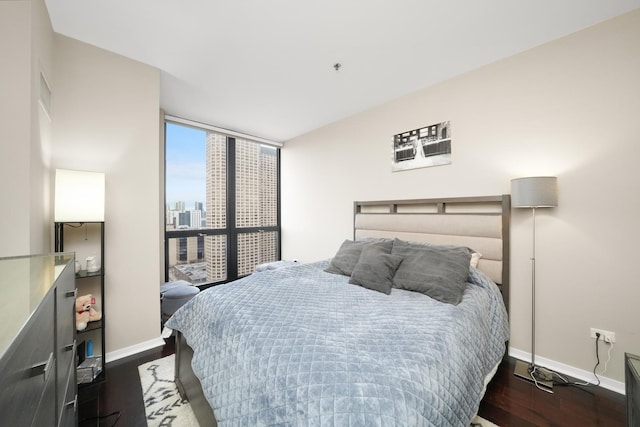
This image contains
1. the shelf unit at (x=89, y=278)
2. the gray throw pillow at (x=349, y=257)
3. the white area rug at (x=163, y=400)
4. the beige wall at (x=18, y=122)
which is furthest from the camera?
the gray throw pillow at (x=349, y=257)

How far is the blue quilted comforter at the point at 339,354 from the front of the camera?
2.97 feet

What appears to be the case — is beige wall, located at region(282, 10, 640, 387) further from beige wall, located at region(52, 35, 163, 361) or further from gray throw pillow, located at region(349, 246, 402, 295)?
beige wall, located at region(52, 35, 163, 361)

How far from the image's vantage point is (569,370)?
2.00 metres

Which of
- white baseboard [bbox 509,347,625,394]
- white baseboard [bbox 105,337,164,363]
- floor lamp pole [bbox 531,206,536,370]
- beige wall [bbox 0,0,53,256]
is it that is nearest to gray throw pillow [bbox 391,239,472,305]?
floor lamp pole [bbox 531,206,536,370]

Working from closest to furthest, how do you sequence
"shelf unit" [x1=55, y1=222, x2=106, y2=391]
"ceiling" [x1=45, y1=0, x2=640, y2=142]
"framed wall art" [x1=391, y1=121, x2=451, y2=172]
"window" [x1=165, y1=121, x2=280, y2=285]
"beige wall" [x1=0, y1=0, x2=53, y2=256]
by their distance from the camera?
"beige wall" [x1=0, y1=0, x2=53, y2=256]
"ceiling" [x1=45, y1=0, x2=640, y2=142]
"shelf unit" [x1=55, y1=222, x2=106, y2=391]
"framed wall art" [x1=391, y1=121, x2=451, y2=172]
"window" [x1=165, y1=121, x2=280, y2=285]

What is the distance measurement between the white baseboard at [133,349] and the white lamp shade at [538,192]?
3476 millimetres

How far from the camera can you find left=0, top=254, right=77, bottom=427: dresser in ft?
1.62

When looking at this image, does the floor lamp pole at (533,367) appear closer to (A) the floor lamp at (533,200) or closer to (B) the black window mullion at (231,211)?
(A) the floor lamp at (533,200)

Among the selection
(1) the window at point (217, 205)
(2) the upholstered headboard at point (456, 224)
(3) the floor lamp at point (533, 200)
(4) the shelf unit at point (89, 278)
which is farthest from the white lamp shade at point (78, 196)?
(3) the floor lamp at point (533, 200)

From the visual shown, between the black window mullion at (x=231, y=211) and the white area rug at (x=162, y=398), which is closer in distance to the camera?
the white area rug at (x=162, y=398)

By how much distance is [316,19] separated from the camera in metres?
1.86

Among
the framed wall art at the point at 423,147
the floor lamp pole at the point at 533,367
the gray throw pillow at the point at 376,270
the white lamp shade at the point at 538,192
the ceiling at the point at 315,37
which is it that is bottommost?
the floor lamp pole at the point at 533,367

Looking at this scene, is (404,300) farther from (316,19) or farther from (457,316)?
(316,19)

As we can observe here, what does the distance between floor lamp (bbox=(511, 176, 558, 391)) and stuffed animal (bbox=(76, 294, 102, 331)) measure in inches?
135
